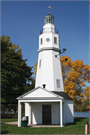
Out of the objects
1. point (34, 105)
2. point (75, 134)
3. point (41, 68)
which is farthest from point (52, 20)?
point (75, 134)

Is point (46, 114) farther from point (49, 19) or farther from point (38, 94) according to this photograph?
point (49, 19)

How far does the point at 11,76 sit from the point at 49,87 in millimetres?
10958

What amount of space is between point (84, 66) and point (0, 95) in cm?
1517

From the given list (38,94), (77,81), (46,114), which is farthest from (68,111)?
(77,81)

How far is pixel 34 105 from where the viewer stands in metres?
19.6

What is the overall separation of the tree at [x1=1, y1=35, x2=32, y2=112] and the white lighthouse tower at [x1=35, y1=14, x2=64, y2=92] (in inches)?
321

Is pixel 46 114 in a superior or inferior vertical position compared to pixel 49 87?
inferior

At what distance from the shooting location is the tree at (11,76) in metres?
28.9

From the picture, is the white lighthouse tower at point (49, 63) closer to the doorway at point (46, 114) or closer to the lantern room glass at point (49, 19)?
the lantern room glass at point (49, 19)

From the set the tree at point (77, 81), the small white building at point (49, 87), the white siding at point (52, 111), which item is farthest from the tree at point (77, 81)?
the white siding at point (52, 111)

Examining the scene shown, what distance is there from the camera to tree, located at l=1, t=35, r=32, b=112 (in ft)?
95.0

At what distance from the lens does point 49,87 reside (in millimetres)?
21672

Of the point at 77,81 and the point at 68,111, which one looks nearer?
the point at 68,111

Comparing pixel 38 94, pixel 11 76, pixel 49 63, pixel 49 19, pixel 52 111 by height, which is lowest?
pixel 52 111
